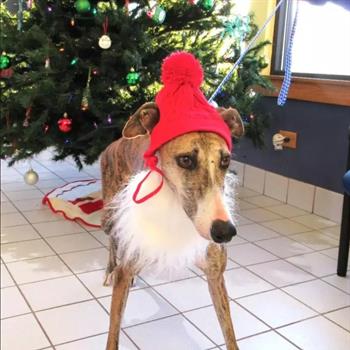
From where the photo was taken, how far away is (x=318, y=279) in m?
1.97

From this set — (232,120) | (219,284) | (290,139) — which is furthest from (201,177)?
(290,139)

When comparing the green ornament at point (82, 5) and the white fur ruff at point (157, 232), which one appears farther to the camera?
the green ornament at point (82, 5)

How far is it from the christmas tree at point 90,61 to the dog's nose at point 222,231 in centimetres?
134

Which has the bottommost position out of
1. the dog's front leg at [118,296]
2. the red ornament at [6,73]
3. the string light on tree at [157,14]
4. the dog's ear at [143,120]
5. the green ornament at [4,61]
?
the dog's front leg at [118,296]

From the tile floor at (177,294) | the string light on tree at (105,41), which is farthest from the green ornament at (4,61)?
the tile floor at (177,294)

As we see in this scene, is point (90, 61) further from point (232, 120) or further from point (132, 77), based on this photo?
point (232, 120)

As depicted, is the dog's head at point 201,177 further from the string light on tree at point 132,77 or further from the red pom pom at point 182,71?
the string light on tree at point 132,77

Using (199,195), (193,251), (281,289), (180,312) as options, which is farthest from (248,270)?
(199,195)

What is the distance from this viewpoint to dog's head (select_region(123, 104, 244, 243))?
0.99 m

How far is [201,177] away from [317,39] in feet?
7.14

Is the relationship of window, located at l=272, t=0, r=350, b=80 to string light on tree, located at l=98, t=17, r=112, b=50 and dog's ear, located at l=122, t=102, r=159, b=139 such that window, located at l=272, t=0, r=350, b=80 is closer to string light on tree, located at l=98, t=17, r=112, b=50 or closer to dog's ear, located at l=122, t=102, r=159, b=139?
string light on tree, located at l=98, t=17, r=112, b=50

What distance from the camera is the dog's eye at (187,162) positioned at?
3.44ft

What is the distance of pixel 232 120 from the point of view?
4.02 ft

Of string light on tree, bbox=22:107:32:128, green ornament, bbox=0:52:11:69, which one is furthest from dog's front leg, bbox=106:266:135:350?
green ornament, bbox=0:52:11:69
